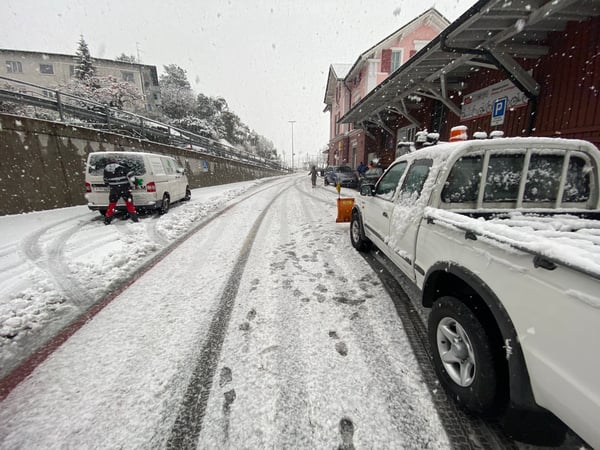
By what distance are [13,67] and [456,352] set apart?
54593mm

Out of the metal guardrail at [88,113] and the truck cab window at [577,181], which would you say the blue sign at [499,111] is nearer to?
the truck cab window at [577,181]

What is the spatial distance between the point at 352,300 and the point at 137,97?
2504 centimetres

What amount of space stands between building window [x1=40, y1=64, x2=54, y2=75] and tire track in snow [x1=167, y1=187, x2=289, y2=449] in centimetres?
4924

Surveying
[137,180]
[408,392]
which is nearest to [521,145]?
[408,392]

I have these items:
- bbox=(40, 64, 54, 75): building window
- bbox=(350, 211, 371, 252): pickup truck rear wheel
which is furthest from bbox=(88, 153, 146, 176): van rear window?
bbox=(40, 64, 54, 75): building window

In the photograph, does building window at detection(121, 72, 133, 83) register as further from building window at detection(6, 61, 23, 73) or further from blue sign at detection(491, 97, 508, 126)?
blue sign at detection(491, 97, 508, 126)

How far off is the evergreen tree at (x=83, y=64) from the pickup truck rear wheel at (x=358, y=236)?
34175 mm

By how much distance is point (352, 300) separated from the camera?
125 inches

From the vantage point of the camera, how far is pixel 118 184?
6168mm

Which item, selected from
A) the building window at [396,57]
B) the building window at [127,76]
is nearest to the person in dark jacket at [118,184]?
the building window at [396,57]

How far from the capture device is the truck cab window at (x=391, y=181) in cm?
345

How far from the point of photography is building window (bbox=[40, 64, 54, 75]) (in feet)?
111

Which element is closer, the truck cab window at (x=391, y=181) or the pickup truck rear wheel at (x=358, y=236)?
the truck cab window at (x=391, y=181)

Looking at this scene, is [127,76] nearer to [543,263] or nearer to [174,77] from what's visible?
[174,77]
